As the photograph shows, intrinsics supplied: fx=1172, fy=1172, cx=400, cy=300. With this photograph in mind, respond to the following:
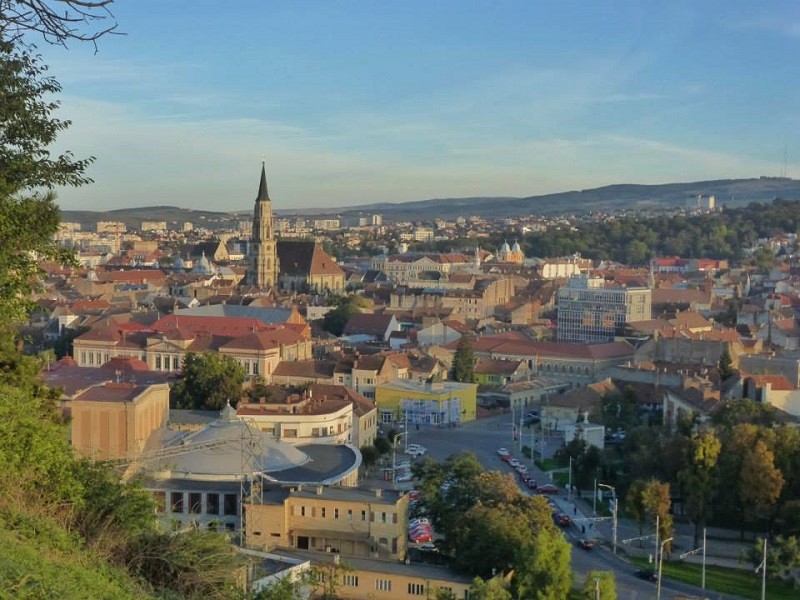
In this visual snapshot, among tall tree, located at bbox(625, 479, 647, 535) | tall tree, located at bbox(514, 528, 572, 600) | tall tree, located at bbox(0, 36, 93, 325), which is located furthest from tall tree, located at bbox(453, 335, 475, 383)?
tall tree, located at bbox(0, 36, 93, 325)

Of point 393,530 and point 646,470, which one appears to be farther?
point 646,470

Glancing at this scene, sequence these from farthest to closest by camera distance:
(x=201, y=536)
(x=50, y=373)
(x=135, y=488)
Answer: (x=50, y=373), (x=135, y=488), (x=201, y=536)

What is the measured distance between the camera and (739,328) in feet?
116

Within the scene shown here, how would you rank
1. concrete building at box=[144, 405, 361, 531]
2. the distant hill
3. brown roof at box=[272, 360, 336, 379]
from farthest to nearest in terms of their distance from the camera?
the distant hill
brown roof at box=[272, 360, 336, 379]
concrete building at box=[144, 405, 361, 531]

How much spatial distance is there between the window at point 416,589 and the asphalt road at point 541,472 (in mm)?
2090

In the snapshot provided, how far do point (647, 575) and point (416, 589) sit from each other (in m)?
3.32

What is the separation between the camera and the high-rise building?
36.9 metres

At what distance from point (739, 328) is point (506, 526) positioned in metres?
25.4

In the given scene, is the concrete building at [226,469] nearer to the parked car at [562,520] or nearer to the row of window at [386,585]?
the row of window at [386,585]

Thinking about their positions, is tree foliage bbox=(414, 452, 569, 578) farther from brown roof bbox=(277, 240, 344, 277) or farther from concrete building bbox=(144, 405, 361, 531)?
brown roof bbox=(277, 240, 344, 277)

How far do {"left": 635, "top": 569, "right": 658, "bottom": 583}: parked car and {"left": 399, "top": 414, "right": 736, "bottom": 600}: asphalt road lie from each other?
73 mm

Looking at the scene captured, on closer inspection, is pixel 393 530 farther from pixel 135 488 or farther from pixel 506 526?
pixel 135 488

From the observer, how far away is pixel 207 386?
64.1 ft

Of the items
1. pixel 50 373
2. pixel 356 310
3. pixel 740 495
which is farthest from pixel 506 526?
pixel 356 310
